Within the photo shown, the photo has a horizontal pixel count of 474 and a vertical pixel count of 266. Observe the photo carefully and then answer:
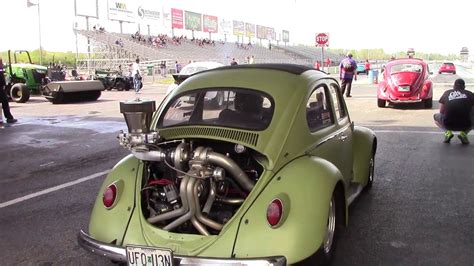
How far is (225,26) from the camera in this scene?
291 feet

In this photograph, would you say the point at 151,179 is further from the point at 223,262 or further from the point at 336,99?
the point at 336,99

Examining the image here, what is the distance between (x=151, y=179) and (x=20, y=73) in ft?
72.7

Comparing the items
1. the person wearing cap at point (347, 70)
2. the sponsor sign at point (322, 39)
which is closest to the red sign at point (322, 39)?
the sponsor sign at point (322, 39)

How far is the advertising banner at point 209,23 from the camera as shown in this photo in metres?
83.4

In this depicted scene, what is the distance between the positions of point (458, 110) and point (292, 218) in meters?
7.00

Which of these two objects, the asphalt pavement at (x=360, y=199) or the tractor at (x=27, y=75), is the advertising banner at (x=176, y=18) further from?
the asphalt pavement at (x=360, y=199)

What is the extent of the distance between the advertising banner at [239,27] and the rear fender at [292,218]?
292 ft

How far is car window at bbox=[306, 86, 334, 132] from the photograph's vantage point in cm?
446

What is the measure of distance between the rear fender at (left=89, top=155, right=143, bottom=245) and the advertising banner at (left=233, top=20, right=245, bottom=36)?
88.5m

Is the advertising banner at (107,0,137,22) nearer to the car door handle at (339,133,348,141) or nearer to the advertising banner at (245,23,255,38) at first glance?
the advertising banner at (245,23,255,38)

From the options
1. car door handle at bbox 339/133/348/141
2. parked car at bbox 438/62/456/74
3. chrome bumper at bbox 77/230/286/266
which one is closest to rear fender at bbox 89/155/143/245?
chrome bumper at bbox 77/230/286/266

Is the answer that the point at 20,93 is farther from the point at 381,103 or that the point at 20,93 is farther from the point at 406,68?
the point at 406,68

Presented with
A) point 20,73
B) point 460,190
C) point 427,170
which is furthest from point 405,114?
point 20,73

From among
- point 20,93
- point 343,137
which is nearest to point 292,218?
point 343,137
